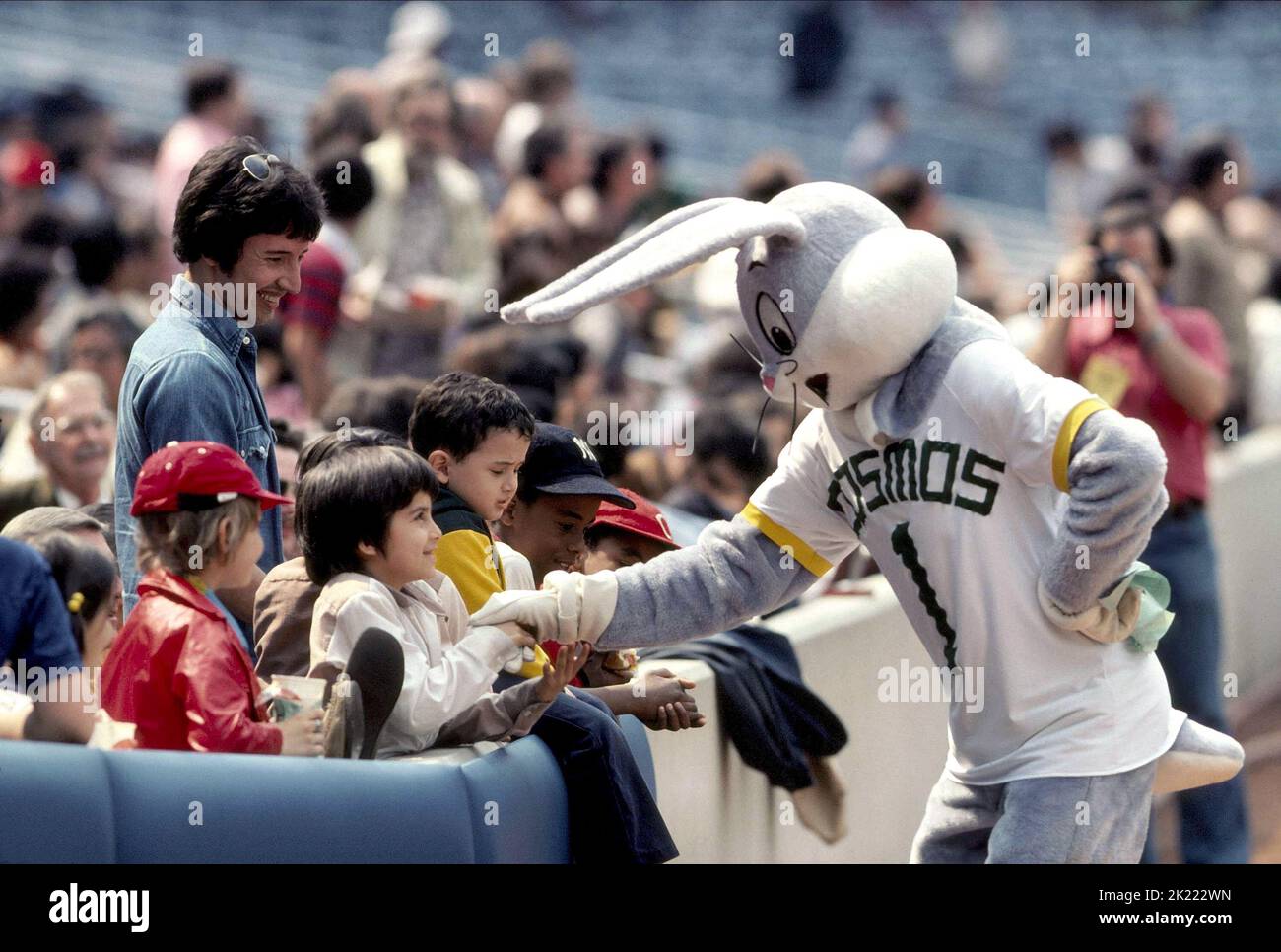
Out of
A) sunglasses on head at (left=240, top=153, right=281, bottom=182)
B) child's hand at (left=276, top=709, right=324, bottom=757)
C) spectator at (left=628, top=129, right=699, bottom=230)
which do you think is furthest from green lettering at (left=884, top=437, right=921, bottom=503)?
spectator at (left=628, top=129, right=699, bottom=230)

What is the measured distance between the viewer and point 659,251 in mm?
3717

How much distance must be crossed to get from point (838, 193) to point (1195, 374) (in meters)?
3.06

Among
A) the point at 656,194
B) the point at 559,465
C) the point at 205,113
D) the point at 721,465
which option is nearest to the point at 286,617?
the point at 559,465

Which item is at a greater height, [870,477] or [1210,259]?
[1210,259]

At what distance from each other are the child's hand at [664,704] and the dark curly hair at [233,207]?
113 cm

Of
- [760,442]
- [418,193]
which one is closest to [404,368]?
[418,193]

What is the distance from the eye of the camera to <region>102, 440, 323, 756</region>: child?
10.9 feet

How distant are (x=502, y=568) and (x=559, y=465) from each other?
0.97 feet

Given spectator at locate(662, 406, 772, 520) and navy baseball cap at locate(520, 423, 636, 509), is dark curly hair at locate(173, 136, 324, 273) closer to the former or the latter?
navy baseball cap at locate(520, 423, 636, 509)

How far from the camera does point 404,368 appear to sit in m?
7.91

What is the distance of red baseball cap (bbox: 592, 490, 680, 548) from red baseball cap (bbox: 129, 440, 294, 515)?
3.80 feet
